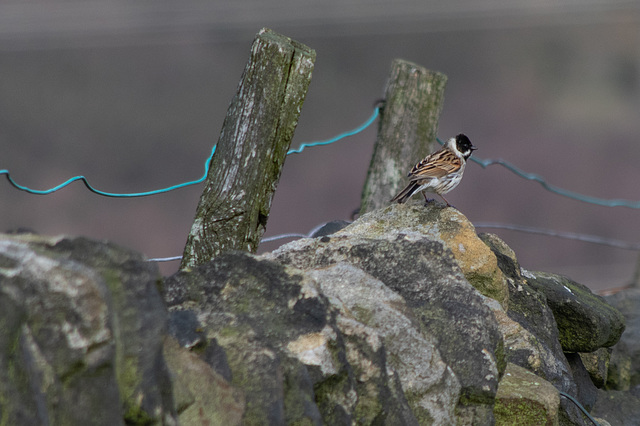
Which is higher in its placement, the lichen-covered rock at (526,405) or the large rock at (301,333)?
the large rock at (301,333)

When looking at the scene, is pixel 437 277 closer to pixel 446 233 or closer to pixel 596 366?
pixel 446 233

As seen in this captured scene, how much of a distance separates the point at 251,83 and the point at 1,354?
2.69 metres

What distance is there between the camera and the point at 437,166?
589 centimetres

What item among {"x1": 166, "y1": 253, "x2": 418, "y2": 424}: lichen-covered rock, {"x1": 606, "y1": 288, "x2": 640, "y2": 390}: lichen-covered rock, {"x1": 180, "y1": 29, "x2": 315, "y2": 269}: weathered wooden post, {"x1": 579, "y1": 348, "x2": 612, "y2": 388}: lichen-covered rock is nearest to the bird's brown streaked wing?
{"x1": 180, "y1": 29, "x2": 315, "y2": 269}: weathered wooden post

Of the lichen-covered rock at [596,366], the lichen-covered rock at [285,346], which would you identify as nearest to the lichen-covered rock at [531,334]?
the lichen-covered rock at [596,366]

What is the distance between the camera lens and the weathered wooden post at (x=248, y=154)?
476 centimetres

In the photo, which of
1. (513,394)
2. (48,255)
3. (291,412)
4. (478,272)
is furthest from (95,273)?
(478,272)

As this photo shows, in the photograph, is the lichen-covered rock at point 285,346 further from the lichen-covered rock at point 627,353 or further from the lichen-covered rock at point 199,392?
the lichen-covered rock at point 627,353

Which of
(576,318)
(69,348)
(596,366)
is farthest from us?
(596,366)

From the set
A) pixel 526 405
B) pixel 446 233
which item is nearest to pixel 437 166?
pixel 446 233

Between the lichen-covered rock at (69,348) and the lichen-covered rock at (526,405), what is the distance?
203 centimetres

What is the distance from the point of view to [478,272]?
4.77 m

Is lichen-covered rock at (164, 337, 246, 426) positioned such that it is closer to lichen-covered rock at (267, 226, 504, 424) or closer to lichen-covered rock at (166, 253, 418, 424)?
lichen-covered rock at (166, 253, 418, 424)

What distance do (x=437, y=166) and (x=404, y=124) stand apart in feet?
2.99
